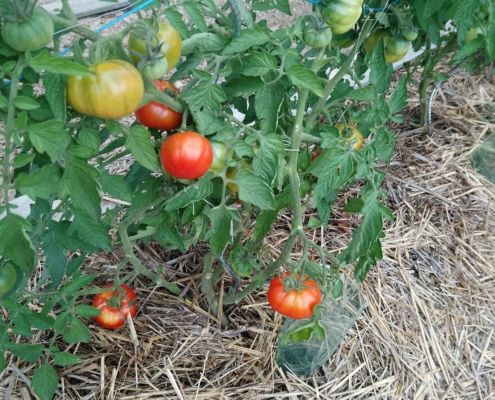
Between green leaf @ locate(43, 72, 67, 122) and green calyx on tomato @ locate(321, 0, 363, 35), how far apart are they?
1.55 ft

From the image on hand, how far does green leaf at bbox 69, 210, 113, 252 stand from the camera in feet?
→ 2.72

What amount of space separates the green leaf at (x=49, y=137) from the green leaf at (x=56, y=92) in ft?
0.07

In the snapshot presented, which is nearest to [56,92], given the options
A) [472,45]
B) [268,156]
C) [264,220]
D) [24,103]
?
[24,103]

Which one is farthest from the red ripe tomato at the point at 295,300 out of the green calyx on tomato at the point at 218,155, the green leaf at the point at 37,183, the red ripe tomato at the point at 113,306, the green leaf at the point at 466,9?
the green leaf at the point at 466,9

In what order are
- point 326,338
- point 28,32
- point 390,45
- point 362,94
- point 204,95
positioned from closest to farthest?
1. point 28,32
2. point 204,95
3. point 362,94
4. point 390,45
5. point 326,338

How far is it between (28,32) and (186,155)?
28 cm

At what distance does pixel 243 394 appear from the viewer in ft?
4.25

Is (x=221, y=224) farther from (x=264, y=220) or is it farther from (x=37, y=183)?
(x=37, y=183)

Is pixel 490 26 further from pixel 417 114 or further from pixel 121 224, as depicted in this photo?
pixel 417 114

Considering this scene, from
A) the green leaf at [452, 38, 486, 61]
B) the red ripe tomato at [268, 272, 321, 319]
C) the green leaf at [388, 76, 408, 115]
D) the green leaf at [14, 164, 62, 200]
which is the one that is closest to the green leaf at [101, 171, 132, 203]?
the green leaf at [14, 164, 62, 200]

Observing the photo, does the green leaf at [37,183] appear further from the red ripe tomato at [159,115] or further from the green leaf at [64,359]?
the green leaf at [64,359]

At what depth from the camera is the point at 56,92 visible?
62 centimetres

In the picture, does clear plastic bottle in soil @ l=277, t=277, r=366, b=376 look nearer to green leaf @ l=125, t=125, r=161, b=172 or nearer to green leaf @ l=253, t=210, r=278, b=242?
green leaf @ l=253, t=210, r=278, b=242

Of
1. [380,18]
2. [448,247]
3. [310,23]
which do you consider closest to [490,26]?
[380,18]
